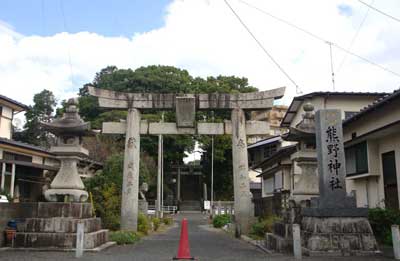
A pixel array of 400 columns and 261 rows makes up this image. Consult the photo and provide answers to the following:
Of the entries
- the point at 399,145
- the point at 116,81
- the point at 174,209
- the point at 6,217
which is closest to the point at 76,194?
the point at 6,217

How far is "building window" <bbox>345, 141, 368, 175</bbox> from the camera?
59.4 feet

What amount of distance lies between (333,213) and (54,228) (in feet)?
28.4

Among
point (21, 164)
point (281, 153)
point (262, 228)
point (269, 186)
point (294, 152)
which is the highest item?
point (281, 153)

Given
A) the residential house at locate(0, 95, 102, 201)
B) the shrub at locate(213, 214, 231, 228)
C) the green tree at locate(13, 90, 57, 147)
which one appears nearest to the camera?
the residential house at locate(0, 95, 102, 201)

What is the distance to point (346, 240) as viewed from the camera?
10.6 meters

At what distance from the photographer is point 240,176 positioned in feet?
65.8

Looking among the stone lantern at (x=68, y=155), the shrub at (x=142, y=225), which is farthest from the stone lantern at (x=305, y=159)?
the shrub at (x=142, y=225)

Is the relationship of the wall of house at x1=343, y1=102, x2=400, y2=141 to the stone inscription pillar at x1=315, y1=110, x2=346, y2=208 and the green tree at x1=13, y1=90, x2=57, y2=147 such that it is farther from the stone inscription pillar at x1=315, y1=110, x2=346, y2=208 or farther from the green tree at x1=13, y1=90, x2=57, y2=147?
the green tree at x1=13, y1=90, x2=57, y2=147

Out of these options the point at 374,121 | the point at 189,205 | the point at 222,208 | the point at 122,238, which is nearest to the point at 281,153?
the point at 374,121

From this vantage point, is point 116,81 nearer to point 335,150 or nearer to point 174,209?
point 174,209

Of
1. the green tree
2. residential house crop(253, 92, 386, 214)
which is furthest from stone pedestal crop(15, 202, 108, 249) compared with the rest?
the green tree

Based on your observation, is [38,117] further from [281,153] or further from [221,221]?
[281,153]

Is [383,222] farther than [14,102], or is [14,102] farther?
[14,102]

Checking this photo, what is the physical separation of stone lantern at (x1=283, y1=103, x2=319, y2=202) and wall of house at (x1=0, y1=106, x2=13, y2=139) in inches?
981
